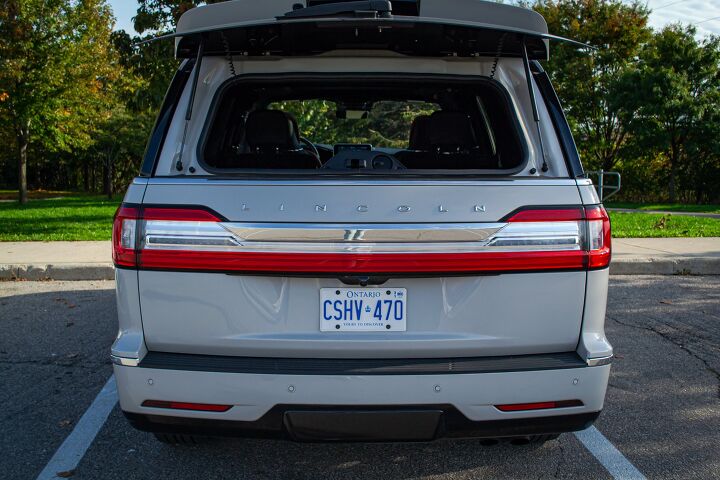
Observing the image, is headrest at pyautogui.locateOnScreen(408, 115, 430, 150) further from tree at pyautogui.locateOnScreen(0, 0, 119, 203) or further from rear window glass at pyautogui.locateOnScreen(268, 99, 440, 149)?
tree at pyautogui.locateOnScreen(0, 0, 119, 203)

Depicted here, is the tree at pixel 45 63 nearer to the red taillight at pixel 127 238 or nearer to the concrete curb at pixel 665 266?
the concrete curb at pixel 665 266

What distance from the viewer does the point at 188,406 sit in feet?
8.26

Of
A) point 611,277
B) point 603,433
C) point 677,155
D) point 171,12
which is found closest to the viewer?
point 603,433

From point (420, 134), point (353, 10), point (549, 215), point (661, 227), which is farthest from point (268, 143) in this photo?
point (661, 227)

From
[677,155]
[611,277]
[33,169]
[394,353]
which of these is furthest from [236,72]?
[33,169]

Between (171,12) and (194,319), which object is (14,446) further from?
(171,12)

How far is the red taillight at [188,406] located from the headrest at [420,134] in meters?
2.13

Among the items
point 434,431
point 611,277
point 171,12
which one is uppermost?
point 171,12

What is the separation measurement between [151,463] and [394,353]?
1525mm

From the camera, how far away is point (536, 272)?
99.6 inches

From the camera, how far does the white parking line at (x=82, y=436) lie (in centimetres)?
321

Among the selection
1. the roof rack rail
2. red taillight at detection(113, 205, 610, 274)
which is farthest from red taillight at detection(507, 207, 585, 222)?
the roof rack rail

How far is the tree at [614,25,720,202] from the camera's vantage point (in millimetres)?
25219

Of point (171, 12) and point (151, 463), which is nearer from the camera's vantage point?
point (151, 463)
